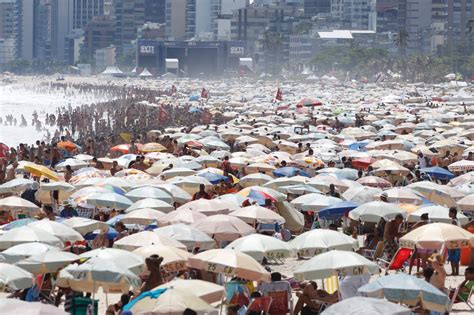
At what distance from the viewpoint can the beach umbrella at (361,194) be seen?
59.7 feet

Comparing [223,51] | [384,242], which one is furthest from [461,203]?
[223,51]

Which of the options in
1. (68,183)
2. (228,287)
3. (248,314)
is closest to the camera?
(248,314)

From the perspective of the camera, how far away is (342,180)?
20453mm

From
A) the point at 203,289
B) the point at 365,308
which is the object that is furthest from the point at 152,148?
the point at 365,308

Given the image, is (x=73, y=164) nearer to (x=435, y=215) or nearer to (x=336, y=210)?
(x=336, y=210)

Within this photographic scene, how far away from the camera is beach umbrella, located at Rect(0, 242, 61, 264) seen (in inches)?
496

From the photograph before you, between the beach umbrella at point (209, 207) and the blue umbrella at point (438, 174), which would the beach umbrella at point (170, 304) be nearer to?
the beach umbrella at point (209, 207)

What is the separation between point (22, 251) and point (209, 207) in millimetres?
4193

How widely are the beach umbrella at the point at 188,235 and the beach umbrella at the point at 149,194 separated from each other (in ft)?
11.5

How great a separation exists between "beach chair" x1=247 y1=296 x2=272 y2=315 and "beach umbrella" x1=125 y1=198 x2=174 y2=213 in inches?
194

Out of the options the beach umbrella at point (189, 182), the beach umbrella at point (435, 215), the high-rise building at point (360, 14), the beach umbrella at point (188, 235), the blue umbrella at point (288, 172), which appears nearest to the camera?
the beach umbrella at point (188, 235)

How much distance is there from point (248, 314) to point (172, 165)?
11.0 m

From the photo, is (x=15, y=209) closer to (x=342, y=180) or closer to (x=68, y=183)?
(x=68, y=183)

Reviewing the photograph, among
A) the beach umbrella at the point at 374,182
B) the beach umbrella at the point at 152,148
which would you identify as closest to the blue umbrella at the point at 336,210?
the beach umbrella at the point at 374,182
